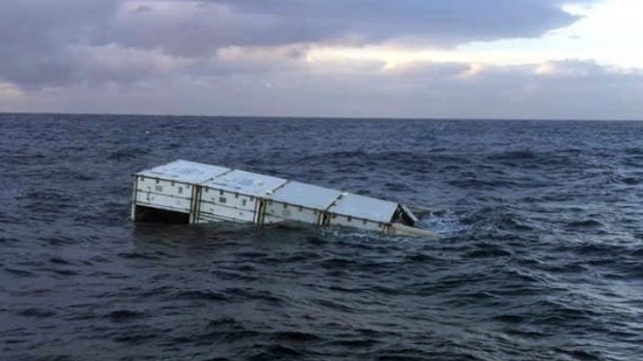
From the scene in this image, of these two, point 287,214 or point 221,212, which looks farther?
point 221,212

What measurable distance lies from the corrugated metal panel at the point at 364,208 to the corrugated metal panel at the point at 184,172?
204 inches

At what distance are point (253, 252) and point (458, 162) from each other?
42.9 m

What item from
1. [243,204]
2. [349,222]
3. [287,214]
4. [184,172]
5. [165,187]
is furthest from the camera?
[184,172]

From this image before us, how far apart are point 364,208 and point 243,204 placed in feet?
14.9

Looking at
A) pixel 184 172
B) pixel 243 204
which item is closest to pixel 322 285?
pixel 243 204

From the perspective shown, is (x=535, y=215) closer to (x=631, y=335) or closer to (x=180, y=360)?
(x=631, y=335)

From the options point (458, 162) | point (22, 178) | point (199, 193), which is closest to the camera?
point (199, 193)

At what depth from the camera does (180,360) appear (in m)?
12.7

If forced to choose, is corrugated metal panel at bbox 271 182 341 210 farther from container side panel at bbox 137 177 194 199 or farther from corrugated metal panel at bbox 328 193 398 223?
container side panel at bbox 137 177 194 199

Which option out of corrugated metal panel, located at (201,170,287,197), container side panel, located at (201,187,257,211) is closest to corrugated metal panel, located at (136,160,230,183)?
corrugated metal panel, located at (201,170,287,197)

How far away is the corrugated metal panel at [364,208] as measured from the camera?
84.4ft

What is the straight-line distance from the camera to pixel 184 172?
28.0 metres

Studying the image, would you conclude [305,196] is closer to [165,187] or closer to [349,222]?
[349,222]

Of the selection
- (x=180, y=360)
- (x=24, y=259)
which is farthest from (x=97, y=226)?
(x=180, y=360)
